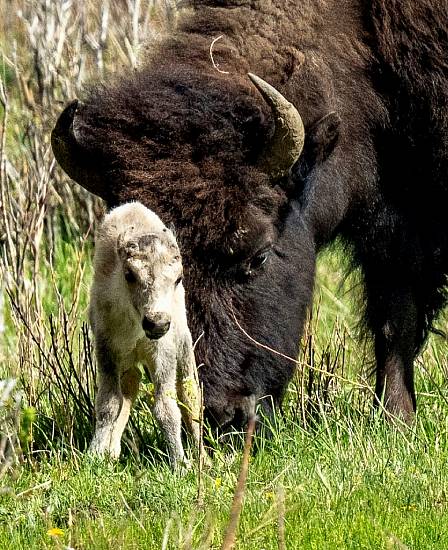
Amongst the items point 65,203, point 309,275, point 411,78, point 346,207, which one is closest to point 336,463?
point 309,275

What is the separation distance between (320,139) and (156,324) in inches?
89.3

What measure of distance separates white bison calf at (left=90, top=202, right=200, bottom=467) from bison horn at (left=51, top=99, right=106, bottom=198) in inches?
34.6

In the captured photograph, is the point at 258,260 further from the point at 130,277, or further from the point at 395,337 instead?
the point at 130,277

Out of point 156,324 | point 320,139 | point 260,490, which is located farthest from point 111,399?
point 320,139

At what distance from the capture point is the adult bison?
20.4 feet

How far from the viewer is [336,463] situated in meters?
5.80

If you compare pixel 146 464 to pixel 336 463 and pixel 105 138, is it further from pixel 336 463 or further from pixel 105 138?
pixel 105 138

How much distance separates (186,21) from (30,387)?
226 centimetres

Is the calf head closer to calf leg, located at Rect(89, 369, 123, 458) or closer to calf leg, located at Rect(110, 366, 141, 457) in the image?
calf leg, located at Rect(89, 369, 123, 458)

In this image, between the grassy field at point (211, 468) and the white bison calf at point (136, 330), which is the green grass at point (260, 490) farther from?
the white bison calf at point (136, 330)

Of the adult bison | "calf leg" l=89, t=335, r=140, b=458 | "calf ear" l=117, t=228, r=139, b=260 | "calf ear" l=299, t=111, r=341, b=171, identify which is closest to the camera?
"calf ear" l=117, t=228, r=139, b=260

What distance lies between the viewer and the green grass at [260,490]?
4.89 m

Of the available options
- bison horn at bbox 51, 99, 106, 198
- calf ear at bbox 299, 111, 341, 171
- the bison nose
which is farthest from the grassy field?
calf ear at bbox 299, 111, 341, 171

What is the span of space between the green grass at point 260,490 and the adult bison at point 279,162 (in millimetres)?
409
